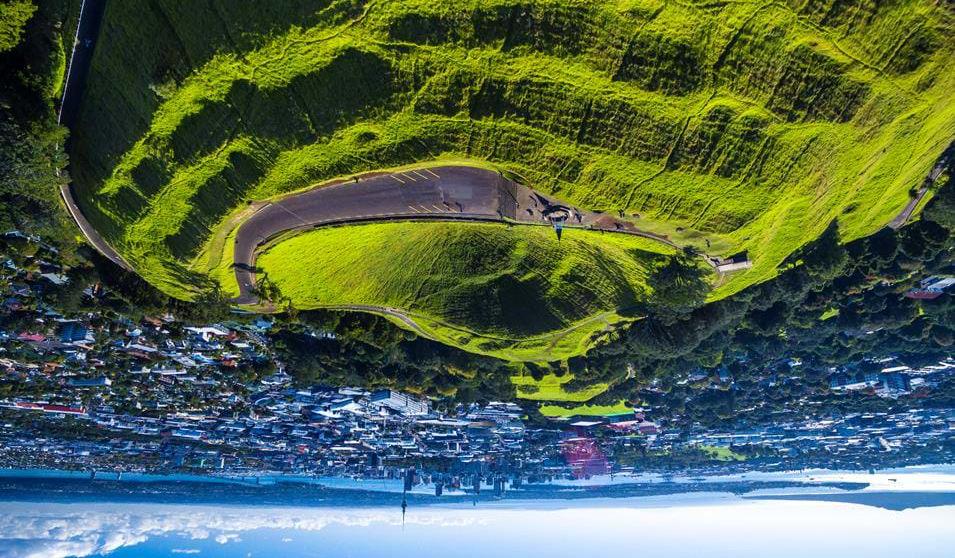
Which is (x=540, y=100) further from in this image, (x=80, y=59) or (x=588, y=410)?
(x=588, y=410)

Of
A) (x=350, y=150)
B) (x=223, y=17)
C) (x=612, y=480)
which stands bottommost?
(x=612, y=480)

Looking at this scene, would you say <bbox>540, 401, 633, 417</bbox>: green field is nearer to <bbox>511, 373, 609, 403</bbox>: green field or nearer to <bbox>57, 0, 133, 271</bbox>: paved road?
<bbox>511, 373, 609, 403</bbox>: green field

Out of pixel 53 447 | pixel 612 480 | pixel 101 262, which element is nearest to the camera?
pixel 101 262

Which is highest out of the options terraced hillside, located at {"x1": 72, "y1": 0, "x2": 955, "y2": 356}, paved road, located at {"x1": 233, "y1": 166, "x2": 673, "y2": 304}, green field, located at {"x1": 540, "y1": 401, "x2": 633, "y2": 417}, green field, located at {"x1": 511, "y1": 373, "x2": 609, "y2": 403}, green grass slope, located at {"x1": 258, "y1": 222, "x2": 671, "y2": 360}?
terraced hillside, located at {"x1": 72, "y1": 0, "x2": 955, "y2": 356}

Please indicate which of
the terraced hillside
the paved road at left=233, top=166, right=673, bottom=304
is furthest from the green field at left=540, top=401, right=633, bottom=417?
the terraced hillside

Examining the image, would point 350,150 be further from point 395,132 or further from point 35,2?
point 35,2

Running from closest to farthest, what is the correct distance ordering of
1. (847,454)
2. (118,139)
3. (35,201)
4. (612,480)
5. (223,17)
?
(223,17) → (118,139) → (35,201) → (847,454) → (612,480)

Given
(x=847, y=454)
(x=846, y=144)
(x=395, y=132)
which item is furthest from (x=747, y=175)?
(x=847, y=454)
